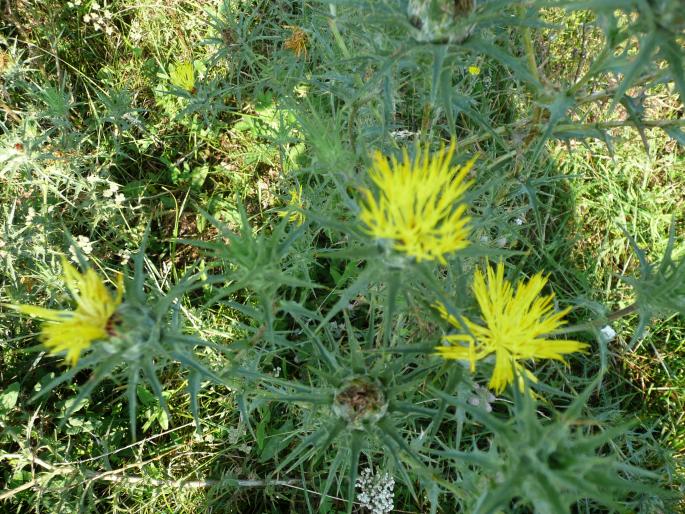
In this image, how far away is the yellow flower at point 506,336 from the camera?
130 centimetres

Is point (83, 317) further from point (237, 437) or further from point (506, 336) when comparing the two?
point (237, 437)

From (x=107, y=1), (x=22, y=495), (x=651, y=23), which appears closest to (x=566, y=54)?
(x=651, y=23)

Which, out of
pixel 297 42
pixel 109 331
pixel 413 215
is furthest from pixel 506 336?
pixel 297 42

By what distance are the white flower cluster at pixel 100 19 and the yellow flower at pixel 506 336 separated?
3267 millimetres

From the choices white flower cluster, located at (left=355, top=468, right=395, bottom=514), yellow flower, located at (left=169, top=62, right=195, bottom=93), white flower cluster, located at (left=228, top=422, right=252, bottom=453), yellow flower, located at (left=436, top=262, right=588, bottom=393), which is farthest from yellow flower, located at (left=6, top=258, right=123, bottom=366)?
yellow flower, located at (left=169, top=62, right=195, bottom=93)

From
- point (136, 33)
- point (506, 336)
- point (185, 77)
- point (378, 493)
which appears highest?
point (136, 33)

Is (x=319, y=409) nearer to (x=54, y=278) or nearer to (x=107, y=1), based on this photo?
(x=54, y=278)

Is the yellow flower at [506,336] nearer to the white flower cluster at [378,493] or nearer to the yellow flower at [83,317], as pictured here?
the yellow flower at [83,317]

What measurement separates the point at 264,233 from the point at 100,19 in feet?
7.11

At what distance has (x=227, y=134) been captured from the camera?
3.47 metres

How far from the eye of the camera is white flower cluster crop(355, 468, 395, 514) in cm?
251

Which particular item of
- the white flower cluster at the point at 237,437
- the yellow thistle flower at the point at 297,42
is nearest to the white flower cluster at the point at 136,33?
the yellow thistle flower at the point at 297,42

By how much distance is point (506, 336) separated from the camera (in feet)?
4.42

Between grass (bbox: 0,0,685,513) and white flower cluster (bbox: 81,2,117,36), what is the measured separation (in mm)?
20
